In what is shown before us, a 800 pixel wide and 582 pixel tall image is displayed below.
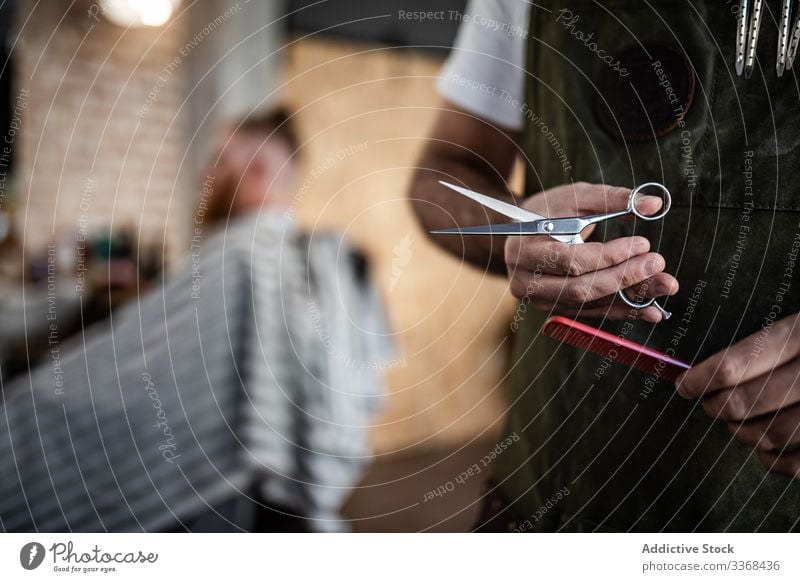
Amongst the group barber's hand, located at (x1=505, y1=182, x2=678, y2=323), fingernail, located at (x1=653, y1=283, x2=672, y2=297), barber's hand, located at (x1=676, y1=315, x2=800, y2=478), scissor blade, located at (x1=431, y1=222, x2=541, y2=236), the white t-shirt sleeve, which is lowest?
barber's hand, located at (x1=676, y1=315, x2=800, y2=478)

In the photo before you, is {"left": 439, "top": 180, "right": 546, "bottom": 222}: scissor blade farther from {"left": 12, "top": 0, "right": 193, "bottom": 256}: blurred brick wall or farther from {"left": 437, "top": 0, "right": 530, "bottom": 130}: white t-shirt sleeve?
{"left": 12, "top": 0, "right": 193, "bottom": 256}: blurred brick wall

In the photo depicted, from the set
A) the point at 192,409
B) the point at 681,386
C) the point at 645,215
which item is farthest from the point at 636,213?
the point at 192,409

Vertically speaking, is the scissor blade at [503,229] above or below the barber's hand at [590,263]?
above

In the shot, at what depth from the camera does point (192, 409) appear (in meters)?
0.45

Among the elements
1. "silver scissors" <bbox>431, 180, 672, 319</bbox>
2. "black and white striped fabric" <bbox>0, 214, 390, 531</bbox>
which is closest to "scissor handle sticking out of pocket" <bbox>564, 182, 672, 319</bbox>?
"silver scissors" <bbox>431, 180, 672, 319</bbox>

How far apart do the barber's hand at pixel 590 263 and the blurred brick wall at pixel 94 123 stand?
0.25 metres

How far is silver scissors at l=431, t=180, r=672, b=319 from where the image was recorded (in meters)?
0.41

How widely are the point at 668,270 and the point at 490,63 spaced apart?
0.19 m

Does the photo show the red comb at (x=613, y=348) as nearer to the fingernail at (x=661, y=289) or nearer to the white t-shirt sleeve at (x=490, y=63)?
the fingernail at (x=661, y=289)

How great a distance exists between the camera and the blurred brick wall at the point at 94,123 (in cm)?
41

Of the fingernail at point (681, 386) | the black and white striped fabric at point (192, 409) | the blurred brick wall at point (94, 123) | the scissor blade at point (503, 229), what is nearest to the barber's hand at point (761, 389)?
the fingernail at point (681, 386)

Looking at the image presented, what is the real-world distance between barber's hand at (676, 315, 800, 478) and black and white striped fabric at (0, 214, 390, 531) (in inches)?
10.3
